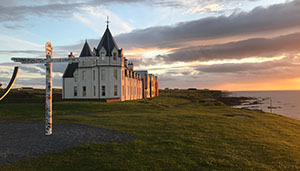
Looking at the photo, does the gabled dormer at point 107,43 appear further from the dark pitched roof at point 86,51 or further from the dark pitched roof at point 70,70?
the dark pitched roof at point 70,70

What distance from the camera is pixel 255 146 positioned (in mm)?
12906

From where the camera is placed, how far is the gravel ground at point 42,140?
35.1ft

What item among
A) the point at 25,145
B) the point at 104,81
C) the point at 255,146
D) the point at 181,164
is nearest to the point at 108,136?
the point at 25,145

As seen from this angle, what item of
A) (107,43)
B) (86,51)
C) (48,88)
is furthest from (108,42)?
(48,88)

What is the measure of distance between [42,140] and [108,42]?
40091 millimetres

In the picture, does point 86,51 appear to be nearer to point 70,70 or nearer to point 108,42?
point 70,70

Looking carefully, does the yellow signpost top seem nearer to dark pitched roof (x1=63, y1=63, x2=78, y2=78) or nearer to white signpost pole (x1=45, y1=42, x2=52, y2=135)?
white signpost pole (x1=45, y1=42, x2=52, y2=135)

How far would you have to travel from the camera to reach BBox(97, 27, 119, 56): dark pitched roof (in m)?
49.9

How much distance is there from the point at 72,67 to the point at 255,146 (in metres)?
52.2

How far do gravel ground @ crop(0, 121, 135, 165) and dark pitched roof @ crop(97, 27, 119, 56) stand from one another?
3588 centimetres

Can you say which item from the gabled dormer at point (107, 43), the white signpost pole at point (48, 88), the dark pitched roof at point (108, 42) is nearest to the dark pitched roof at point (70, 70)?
the gabled dormer at point (107, 43)

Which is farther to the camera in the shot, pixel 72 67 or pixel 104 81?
pixel 72 67

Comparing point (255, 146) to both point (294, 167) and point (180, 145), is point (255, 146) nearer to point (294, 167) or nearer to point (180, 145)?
point (294, 167)

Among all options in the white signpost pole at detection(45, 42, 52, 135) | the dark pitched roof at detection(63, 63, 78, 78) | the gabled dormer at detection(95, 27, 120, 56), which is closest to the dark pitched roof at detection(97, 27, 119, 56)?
the gabled dormer at detection(95, 27, 120, 56)
